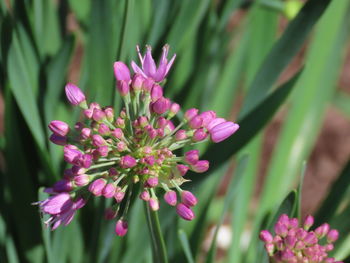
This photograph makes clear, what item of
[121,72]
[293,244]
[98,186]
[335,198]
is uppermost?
[121,72]

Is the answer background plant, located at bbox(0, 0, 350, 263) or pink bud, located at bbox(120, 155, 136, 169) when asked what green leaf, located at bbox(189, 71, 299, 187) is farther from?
pink bud, located at bbox(120, 155, 136, 169)

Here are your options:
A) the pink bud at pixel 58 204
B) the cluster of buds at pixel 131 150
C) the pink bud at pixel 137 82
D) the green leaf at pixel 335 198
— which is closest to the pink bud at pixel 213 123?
the cluster of buds at pixel 131 150

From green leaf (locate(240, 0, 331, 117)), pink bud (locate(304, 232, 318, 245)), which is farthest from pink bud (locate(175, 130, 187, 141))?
green leaf (locate(240, 0, 331, 117))

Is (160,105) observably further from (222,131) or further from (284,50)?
(284,50)

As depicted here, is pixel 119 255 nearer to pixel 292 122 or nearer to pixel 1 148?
pixel 1 148

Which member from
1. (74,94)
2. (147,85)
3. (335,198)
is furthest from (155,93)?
(335,198)

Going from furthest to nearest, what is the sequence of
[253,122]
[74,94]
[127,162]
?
[253,122] < [74,94] < [127,162]
